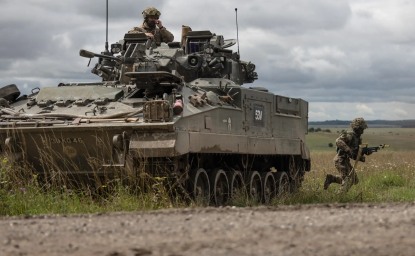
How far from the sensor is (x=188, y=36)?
1445 centimetres

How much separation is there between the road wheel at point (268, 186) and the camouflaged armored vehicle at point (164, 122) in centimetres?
3

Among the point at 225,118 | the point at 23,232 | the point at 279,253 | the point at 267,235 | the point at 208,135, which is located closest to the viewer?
the point at 279,253

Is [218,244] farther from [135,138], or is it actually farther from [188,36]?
[188,36]

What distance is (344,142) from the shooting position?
47.2 feet

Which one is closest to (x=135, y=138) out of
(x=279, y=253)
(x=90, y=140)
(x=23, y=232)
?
(x=90, y=140)

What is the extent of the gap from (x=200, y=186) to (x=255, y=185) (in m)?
2.69

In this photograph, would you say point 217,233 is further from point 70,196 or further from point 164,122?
point 70,196

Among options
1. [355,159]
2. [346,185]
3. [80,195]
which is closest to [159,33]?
[355,159]

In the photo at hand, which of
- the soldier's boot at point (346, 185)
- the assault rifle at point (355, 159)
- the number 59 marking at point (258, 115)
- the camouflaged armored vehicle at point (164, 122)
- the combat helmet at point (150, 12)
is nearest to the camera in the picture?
the camouflaged armored vehicle at point (164, 122)

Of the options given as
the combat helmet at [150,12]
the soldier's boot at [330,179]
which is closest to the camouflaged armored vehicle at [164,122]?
the soldier's boot at [330,179]

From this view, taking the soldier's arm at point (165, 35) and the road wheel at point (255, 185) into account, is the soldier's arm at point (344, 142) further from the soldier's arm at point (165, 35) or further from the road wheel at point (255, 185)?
the soldier's arm at point (165, 35)

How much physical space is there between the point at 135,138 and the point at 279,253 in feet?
17.6

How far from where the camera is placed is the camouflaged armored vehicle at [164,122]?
10.1 metres

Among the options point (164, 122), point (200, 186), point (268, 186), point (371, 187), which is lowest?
point (371, 187)
